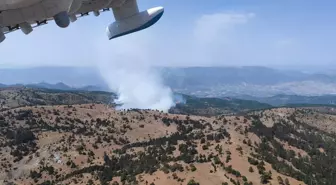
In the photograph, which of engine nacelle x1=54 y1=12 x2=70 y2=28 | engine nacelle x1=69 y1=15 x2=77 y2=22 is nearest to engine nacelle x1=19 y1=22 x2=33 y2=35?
engine nacelle x1=54 y1=12 x2=70 y2=28

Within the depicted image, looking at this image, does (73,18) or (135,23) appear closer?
(73,18)

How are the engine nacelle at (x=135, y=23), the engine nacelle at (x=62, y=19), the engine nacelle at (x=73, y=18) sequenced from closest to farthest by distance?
the engine nacelle at (x=62, y=19), the engine nacelle at (x=73, y=18), the engine nacelle at (x=135, y=23)

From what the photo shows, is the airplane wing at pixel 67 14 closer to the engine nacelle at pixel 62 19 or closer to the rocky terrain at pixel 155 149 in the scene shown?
the engine nacelle at pixel 62 19

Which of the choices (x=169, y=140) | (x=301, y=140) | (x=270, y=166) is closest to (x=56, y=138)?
(x=169, y=140)

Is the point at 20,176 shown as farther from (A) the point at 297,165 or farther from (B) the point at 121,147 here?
(A) the point at 297,165

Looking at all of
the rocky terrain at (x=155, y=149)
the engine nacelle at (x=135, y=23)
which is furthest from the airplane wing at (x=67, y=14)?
the rocky terrain at (x=155, y=149)

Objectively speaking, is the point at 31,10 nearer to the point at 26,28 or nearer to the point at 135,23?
the point at 26,28

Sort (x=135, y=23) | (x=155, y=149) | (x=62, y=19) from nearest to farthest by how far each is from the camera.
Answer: (x=62, y=19), (x=135, y=23), (x=155, y=149)

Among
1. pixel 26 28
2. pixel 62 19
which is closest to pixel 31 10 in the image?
A: pixel 62 19
